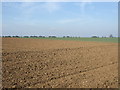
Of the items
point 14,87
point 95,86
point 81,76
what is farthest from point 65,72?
point 14,87

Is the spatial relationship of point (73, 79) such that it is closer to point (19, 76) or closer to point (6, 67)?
point (19, 76)

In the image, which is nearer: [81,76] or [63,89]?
[63,89]

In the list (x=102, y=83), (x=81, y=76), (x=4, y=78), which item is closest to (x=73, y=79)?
(x=81, y=76)

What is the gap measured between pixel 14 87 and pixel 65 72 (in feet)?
9.14

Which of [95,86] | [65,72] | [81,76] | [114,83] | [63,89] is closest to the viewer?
[63,89]

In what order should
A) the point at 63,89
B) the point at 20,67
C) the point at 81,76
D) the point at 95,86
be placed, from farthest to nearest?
the point at 20,67 → the point at 81,76 → the point at 95,86 → the point at 63,89

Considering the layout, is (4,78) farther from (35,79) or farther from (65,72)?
(65,72)

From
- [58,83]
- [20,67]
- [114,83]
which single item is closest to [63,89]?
[58,83]

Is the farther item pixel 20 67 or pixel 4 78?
pixel 20 67

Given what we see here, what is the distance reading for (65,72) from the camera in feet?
26.2

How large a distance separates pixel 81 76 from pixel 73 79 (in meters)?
0.62

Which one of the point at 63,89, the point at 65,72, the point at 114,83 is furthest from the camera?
the point at 65,72

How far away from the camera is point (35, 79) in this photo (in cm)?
685

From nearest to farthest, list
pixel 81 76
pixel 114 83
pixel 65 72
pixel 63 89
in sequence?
pixel 63 89 → pixel 114 83 → pixel 81 76 → pixel 65 72
